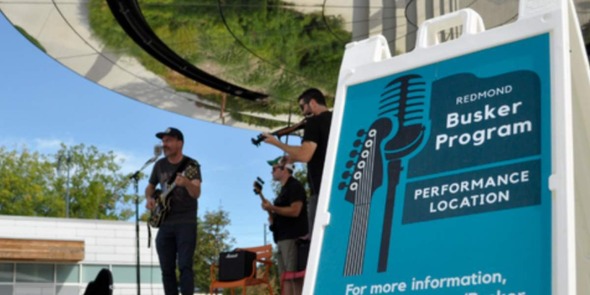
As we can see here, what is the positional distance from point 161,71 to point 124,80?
1.94ft

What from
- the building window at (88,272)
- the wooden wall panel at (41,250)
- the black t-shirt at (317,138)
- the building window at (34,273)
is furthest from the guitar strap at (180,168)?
the building window at (88,272)

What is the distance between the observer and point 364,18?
1042 cm

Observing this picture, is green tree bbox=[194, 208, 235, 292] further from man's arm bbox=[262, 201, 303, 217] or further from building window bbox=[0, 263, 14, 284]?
man's arm bbox=[262, 201, 303, 217]

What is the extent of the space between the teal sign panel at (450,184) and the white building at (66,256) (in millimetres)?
32789

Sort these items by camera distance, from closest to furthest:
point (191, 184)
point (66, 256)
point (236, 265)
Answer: point (191, 184)
point (236, 265)
point (66, 256)

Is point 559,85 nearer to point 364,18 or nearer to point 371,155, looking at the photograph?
point 371,155

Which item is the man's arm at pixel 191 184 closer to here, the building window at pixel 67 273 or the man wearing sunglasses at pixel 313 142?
the man wearing sunglasses at pixel 313 142

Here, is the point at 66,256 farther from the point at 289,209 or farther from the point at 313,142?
the point at 313,142

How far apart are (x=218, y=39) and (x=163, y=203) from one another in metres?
3.39

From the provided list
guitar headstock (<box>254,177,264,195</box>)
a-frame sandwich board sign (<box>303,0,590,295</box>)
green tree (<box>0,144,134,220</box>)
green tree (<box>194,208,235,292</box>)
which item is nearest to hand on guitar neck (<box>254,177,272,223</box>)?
guitar headstock (<box>254,177,264,195</box>)

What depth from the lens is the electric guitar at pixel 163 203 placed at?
8523 millimetres

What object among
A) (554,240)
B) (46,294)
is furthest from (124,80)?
(46,294)

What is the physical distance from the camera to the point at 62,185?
214ft

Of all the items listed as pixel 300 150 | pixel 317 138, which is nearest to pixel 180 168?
pixel 317 138
